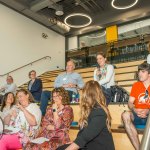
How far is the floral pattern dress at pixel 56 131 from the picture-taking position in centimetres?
201

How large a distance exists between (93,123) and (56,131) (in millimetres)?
Result: 709

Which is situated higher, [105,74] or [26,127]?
[105,74]

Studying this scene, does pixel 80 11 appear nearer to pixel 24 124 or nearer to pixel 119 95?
pixel 119 95

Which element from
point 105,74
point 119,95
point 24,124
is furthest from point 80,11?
point 24,124

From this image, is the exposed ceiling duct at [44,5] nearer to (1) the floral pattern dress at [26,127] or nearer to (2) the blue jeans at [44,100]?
(2) the blue jeans at [44,100]

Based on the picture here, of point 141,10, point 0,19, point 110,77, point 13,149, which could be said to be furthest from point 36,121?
point 141,10

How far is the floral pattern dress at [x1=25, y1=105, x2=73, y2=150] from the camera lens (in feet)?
6.61

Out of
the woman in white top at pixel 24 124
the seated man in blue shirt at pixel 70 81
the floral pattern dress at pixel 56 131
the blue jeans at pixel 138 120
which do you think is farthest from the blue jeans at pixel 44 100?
the blue jeans at pixel 138 120

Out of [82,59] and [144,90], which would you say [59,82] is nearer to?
[144,90]

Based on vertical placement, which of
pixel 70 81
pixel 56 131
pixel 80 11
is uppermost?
pixel 80 11

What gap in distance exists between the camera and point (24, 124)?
96.3 inches

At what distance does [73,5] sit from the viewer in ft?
25.7

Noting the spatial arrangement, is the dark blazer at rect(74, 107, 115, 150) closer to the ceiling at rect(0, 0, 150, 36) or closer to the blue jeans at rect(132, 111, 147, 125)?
the blue jeans at rect(132, 111, 147, 125)

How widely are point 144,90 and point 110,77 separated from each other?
0.76m
